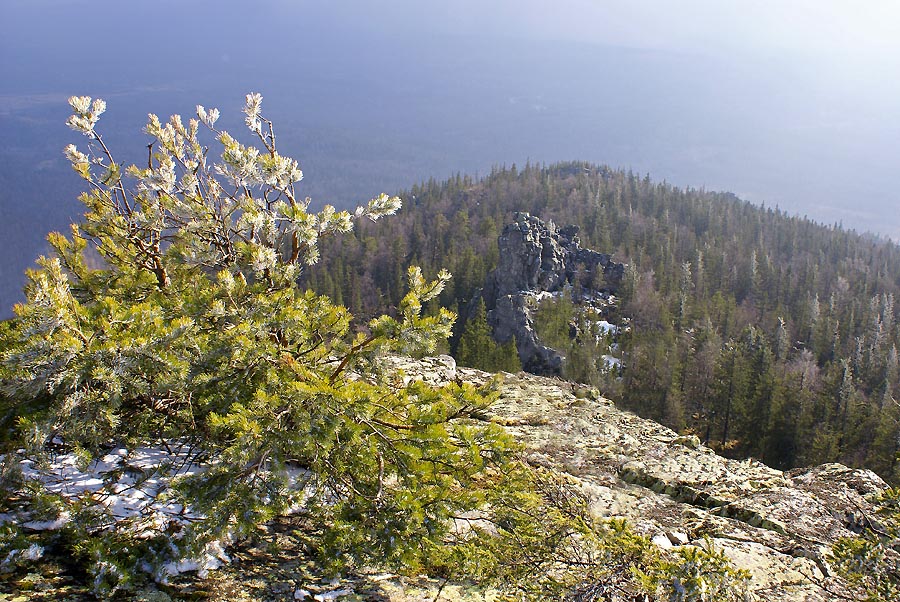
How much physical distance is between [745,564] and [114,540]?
6.56m

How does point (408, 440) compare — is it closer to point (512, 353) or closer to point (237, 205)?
point (237, 205)

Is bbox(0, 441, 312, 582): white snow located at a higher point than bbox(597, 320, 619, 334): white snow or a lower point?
higher

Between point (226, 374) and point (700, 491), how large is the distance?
741cm

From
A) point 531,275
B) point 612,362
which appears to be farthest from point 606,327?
point 612,362

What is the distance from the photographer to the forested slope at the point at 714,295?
4362 cm

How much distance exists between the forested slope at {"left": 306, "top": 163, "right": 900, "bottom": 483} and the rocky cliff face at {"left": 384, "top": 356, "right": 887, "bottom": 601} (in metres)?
15.1

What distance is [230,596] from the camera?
447 cm

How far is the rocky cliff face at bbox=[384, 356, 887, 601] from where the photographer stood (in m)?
6.83

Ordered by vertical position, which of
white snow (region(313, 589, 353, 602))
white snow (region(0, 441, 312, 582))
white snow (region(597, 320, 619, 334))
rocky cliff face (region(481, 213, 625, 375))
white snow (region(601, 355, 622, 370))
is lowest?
white snow (region(597, 320, 619, 334))

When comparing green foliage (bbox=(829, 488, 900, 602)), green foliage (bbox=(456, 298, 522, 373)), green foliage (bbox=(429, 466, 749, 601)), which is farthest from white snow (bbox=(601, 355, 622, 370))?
green foliage (bbox=(429, 466, 749, 601))

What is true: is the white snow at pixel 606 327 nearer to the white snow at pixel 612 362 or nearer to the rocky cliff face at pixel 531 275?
the white snow at pixel 612 362

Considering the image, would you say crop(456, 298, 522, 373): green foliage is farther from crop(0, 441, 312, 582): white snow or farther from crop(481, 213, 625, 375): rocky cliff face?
crop(0, 441, 312, 582): white snow

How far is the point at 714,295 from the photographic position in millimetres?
85750

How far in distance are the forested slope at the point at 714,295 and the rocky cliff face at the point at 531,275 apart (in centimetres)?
→ 581
